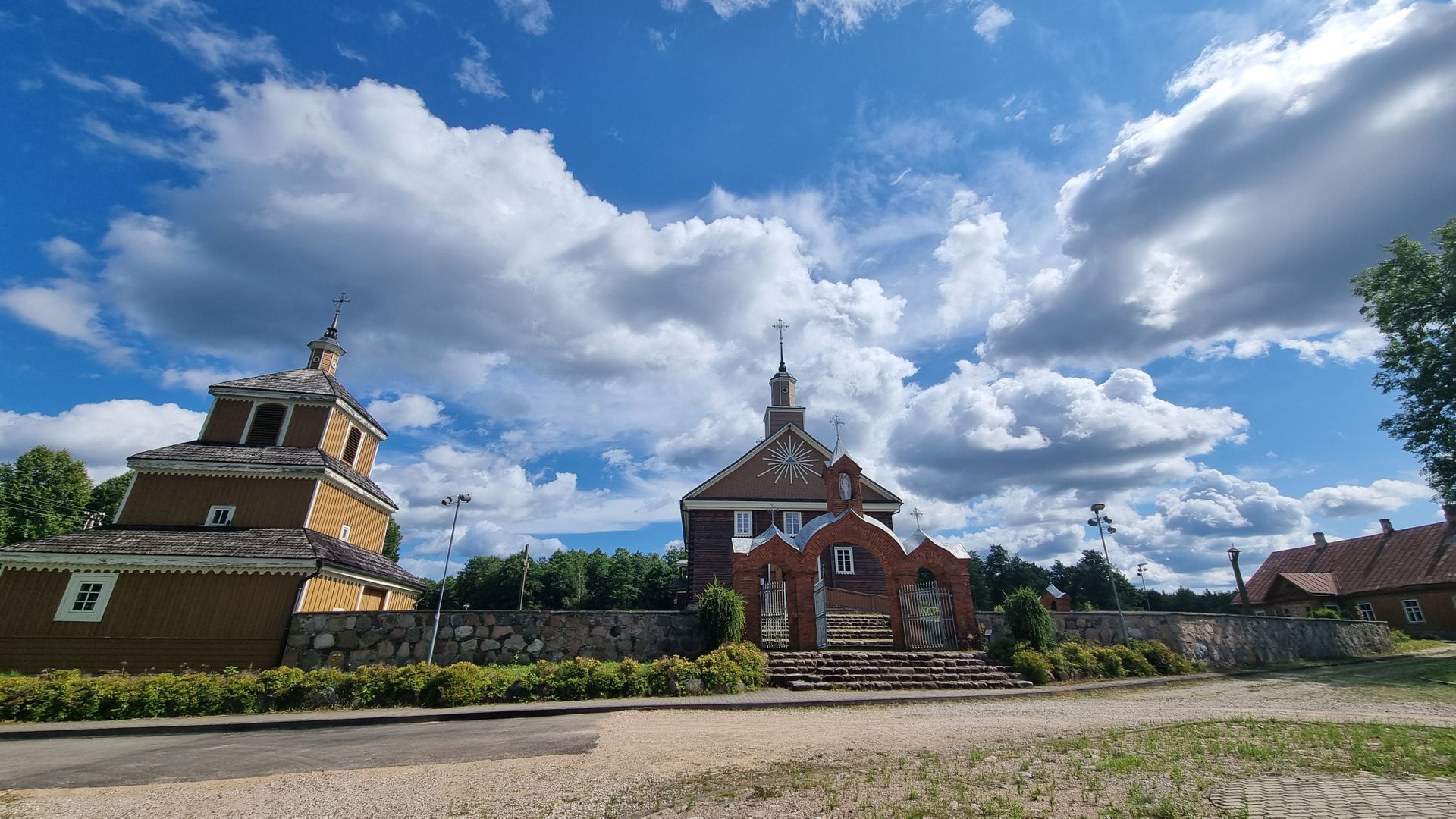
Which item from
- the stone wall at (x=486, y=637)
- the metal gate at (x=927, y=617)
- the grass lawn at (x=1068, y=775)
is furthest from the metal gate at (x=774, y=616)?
the grass lawn at (x=1068, y=775)

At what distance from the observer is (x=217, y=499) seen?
19.8 m

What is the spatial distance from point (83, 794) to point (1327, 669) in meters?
28.5

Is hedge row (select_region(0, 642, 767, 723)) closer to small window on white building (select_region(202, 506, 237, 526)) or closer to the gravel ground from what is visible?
the gravel ground

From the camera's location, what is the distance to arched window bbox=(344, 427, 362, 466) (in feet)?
77.1

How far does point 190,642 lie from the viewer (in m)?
16.6

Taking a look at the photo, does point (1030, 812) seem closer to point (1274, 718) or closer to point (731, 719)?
point (731, 719)

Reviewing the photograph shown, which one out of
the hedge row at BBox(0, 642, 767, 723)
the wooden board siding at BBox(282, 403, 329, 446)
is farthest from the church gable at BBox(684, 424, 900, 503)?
the hedge row at BBox(0, 642, 767, 723)

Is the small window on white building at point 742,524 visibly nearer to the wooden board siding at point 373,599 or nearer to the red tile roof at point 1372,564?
the wooden board siding at point 373,599

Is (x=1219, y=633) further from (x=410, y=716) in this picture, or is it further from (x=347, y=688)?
(x=347, y=688)

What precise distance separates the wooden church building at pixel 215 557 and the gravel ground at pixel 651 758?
10755mm

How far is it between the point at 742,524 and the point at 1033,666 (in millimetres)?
15741

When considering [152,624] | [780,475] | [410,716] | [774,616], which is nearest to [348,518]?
[152,624]

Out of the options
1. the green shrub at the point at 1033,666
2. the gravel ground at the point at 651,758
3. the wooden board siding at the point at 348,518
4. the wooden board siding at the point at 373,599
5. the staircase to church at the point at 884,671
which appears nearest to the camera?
the gravel ground at the point at 651,758

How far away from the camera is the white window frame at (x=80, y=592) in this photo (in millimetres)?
16656
